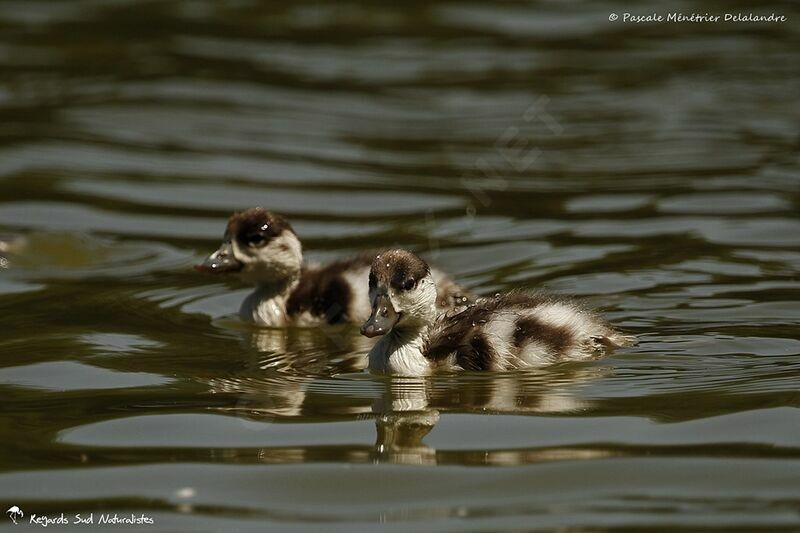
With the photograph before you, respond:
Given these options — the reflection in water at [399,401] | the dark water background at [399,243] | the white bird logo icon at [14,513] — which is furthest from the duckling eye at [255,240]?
the white bird logo icon at [14,513]

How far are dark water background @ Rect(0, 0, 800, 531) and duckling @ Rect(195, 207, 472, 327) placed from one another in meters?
0.20

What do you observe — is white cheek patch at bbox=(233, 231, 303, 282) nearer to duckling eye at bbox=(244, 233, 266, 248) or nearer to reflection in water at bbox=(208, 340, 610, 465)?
duckling eye at bbox=(244, 233, 266, 248)

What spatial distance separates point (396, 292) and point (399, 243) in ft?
8.99

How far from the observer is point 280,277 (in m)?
7.06

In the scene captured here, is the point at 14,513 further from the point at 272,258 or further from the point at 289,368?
the point at 272,258

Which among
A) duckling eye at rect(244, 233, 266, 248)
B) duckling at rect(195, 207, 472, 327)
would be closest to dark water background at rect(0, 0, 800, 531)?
duckling at rect(195, 207, 472, 327)

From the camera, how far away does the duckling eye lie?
6887 mm

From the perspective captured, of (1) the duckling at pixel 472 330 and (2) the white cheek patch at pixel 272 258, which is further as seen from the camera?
(2) the white cheek patch at pixel 272 258

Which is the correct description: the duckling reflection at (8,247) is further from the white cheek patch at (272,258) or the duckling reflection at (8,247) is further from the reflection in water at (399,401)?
the reflection in water at (399,401)

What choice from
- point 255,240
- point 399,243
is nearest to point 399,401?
point 255,240

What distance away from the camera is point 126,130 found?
11203 mm

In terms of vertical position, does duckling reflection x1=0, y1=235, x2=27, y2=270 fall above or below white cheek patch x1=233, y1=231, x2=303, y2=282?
above

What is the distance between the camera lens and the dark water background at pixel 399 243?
432 cm

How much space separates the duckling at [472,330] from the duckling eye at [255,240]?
1339mm
